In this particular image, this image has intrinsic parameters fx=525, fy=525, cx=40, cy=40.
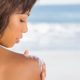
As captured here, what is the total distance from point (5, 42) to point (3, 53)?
8cm

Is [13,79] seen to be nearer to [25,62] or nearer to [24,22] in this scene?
[25,62]

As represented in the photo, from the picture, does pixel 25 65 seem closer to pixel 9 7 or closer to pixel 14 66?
pixel 14 66

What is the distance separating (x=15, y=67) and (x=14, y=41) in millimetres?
158

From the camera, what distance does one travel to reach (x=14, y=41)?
2.33m

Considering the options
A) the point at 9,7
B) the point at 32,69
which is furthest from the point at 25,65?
the point at 9,7

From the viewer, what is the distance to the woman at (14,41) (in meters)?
2.21

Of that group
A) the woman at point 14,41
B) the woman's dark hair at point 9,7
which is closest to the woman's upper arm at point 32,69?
the woman at point 14,41

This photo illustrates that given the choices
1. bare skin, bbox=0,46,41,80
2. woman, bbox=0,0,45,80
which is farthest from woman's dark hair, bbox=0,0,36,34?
bare skin, bbox=0,46,41,80

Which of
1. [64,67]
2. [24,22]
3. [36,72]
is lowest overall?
[64,67]

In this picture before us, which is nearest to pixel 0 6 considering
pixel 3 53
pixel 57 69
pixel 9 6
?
pixel 9 6

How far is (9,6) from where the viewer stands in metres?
2.27

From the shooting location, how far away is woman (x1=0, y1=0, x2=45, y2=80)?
2.21 meters

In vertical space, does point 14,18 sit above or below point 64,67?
above

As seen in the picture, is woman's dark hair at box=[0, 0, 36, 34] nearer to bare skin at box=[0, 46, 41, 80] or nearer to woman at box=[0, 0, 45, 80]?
woman at box=[0, 0, 45, 80]
